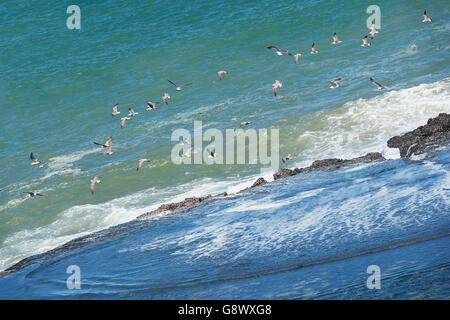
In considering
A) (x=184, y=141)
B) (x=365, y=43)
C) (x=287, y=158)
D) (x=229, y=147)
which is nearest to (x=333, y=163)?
(x=287, y=158)

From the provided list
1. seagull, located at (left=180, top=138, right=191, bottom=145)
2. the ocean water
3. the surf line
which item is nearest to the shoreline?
the ocean water

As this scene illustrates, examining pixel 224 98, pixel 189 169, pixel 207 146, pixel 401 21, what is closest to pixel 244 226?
pixel 189 169

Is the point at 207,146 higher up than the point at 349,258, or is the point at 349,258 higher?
the point at 207,146

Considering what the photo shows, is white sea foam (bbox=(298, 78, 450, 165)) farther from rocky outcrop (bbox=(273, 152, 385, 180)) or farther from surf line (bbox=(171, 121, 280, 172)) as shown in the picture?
rocky outcrop (bbox=(273, 152, 385, 180))

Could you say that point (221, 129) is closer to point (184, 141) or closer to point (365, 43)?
point (184, 141)
